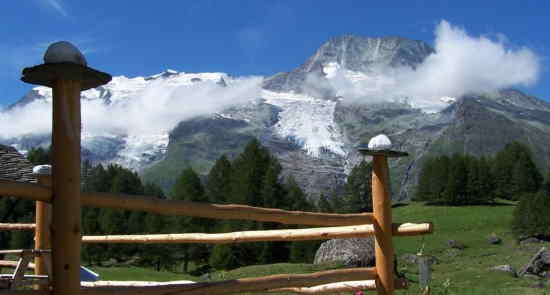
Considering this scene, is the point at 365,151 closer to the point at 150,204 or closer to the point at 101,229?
the point at 150,204

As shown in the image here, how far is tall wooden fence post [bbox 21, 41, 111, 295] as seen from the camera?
3.59 metres

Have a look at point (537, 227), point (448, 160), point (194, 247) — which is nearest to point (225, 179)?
point (194, 247)

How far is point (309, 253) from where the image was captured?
38.9 meters

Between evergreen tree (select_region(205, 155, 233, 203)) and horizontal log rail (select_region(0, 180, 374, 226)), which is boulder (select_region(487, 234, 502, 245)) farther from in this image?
horizontal log rail (select_region(0, 180, 374, 226))

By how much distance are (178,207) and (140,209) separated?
288 millimetres

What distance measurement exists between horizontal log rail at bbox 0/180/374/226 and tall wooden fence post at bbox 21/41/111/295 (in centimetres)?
12

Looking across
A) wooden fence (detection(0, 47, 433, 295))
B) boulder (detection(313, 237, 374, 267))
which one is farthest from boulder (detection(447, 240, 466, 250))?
wooden fence (detection(0, 47, 433, 295))

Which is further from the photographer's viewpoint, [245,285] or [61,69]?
[245,285]

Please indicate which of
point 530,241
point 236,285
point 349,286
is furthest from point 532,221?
point 236,285

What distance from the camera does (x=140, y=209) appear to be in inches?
169

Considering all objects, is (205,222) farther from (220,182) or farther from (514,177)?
(514,177)

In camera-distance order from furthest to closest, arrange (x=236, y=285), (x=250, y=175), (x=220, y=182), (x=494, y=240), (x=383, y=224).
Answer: (x=220, y=182) → (x=250, y=175) → (x=494, y=240) → (x=383, y=224) → (x=236, y=285)

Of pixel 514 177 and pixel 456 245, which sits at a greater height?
pixel 514 177

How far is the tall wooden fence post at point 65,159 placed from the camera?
359 centimetres
